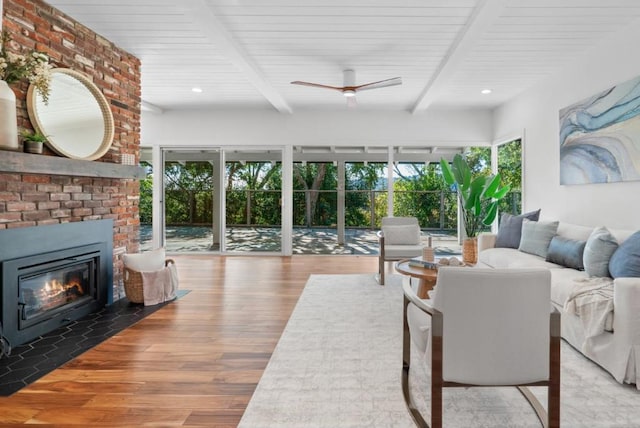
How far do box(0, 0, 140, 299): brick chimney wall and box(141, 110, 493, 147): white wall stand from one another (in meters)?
2.69

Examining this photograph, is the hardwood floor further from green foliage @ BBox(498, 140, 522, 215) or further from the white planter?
green foliage @ BBox(498, 140, 522, 215)

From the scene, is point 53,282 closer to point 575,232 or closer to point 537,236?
point 537,236

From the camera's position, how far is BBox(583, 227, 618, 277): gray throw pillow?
9.95 ft

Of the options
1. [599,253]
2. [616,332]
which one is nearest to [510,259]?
[599,253]

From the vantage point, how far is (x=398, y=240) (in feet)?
17.9

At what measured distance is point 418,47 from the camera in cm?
414

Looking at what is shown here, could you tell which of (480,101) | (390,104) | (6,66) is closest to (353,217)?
(390,104)

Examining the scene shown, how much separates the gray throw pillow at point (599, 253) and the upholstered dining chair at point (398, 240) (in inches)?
83.1

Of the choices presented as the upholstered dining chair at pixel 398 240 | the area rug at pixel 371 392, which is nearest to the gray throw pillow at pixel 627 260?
the area rug at pixel 371 392

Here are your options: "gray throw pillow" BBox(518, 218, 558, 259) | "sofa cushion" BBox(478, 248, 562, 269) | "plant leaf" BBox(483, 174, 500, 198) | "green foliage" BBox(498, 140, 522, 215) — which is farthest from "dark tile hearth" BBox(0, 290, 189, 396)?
"green foliage" BBox(498, 140, 522, 215)

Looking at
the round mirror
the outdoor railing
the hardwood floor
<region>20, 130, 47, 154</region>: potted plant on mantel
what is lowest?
the hardwood floor

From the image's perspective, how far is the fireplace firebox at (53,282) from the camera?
2871 millimetres

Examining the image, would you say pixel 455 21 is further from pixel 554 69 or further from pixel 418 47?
pixel 554 69

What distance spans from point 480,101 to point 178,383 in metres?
6.28
